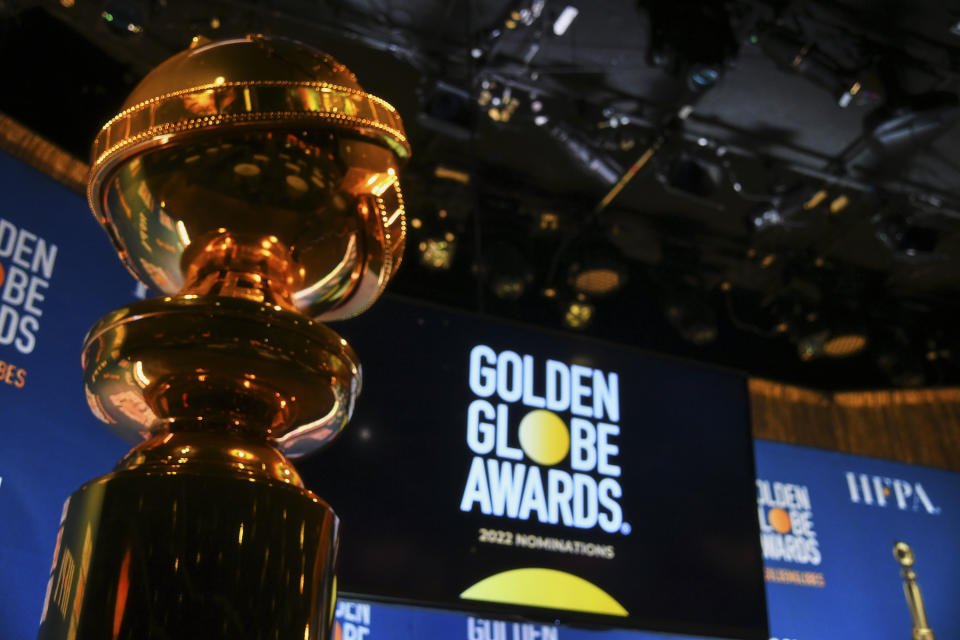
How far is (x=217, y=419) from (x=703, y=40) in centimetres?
303

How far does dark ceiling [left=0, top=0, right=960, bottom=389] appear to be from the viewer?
3291 mm

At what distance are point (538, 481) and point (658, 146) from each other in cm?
224

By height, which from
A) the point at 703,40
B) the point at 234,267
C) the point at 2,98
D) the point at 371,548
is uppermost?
the point at 703,40

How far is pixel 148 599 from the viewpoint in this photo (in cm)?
30

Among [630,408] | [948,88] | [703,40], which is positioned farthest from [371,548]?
[948,88]

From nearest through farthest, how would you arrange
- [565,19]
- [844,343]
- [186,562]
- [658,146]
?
[186,562], [565,19], [658,146], [844,343]

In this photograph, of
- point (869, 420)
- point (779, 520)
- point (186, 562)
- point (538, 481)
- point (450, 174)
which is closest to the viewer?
point (186, 562)

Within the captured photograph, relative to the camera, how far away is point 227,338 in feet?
1.12

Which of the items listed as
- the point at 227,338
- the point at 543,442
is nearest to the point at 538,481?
the point at 543,442

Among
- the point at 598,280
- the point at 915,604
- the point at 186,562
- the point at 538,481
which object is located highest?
the point at 598,280

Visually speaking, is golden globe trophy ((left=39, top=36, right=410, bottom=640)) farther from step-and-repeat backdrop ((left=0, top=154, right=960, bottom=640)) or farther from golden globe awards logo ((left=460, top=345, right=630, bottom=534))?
golden globe awards logo ((left=460, top=345, right=630, bottom=534))

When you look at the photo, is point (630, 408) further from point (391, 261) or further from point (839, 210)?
point (839, 210)

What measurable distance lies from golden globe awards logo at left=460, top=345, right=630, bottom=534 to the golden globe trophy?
1.45 metres

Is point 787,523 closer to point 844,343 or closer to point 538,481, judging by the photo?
point 844,343
